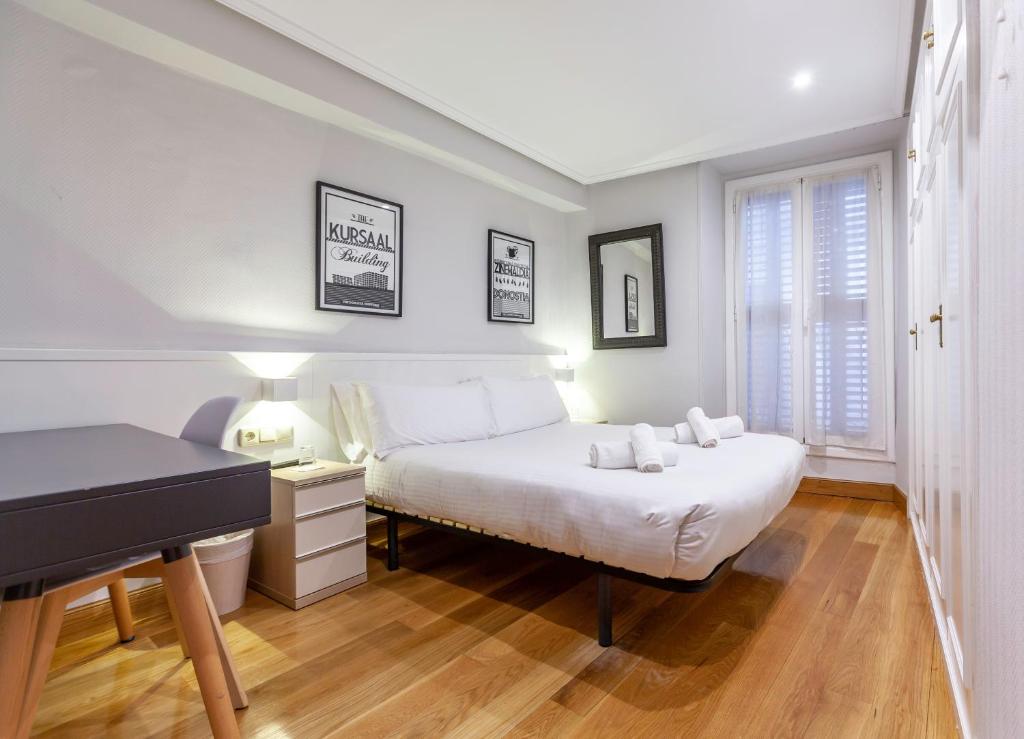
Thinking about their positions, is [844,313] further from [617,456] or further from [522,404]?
[617,456]

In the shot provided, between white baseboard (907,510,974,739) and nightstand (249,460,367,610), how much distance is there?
2242 millimetres

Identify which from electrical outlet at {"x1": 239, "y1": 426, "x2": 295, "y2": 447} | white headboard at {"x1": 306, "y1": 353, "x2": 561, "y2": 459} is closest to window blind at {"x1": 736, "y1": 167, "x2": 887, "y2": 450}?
white headboard at {"x1": 306, "y1": 353, "x2": 561, "y2": 459}

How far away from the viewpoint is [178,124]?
98.4 inches

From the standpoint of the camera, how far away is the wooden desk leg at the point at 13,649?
1020 millimetres

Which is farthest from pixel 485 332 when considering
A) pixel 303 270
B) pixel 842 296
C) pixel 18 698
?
pixel 18 698

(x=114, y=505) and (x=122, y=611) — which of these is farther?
(x=122, y=611)

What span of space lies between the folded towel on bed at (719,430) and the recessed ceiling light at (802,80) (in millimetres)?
2025

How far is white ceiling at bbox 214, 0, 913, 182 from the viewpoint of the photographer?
2475 mm

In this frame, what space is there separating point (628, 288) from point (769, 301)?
117cm

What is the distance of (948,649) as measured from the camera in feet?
5.84

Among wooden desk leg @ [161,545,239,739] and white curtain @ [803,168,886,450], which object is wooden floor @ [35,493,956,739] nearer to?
wooden desk leg @ [161,545,239,739]

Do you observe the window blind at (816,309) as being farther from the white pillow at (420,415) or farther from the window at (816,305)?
the white pillow at (420,415)

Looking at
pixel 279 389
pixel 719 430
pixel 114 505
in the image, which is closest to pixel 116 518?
pixel 114 505

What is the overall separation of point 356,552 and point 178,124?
2.18 metres
